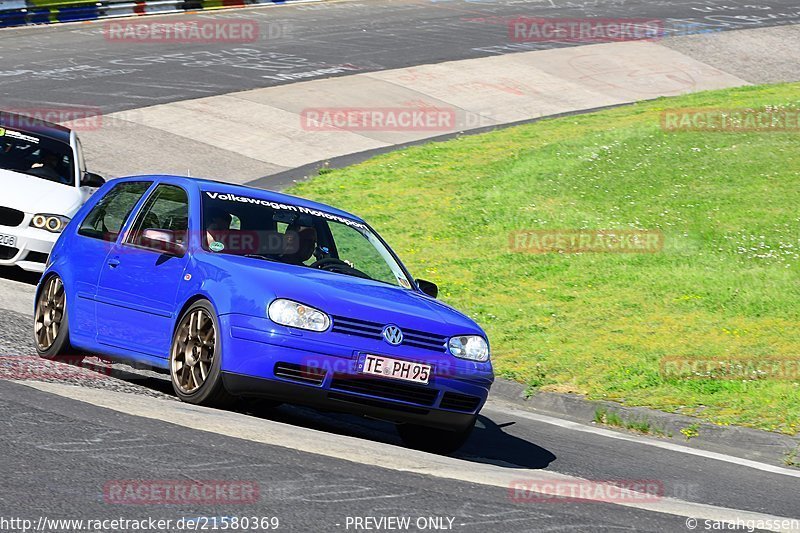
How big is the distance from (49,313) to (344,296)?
301 centimetres

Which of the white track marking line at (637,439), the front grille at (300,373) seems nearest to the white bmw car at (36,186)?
the white track marking line at (637,439)

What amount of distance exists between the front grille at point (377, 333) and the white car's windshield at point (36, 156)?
8031 mm

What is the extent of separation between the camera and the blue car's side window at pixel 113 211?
9.31 meters

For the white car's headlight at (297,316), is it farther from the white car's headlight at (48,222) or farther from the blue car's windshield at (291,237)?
the white car's headlight at (48,222)

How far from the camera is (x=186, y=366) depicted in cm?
802

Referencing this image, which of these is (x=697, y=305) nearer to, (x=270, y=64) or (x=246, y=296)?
(x=246, y=296)

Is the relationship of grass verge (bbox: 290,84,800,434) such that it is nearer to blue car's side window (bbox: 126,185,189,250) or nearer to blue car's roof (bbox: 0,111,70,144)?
blue car's side window (bbox: 126,185,189,250)

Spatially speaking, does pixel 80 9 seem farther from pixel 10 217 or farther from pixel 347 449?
pixel 347 449

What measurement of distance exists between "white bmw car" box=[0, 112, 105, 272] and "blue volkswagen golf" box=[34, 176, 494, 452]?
12.5 feet

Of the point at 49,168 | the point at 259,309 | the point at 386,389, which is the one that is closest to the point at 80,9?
the point at 49,168

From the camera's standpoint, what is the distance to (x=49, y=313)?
9.63 metres

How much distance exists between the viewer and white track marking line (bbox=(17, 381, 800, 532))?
6441mm

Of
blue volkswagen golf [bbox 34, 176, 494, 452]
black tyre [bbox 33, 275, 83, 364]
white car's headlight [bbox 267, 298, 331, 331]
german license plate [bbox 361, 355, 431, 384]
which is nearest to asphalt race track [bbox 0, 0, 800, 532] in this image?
black tyre [bbox 33, 275, 83, 364]

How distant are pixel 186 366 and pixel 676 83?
2405 centimetres
